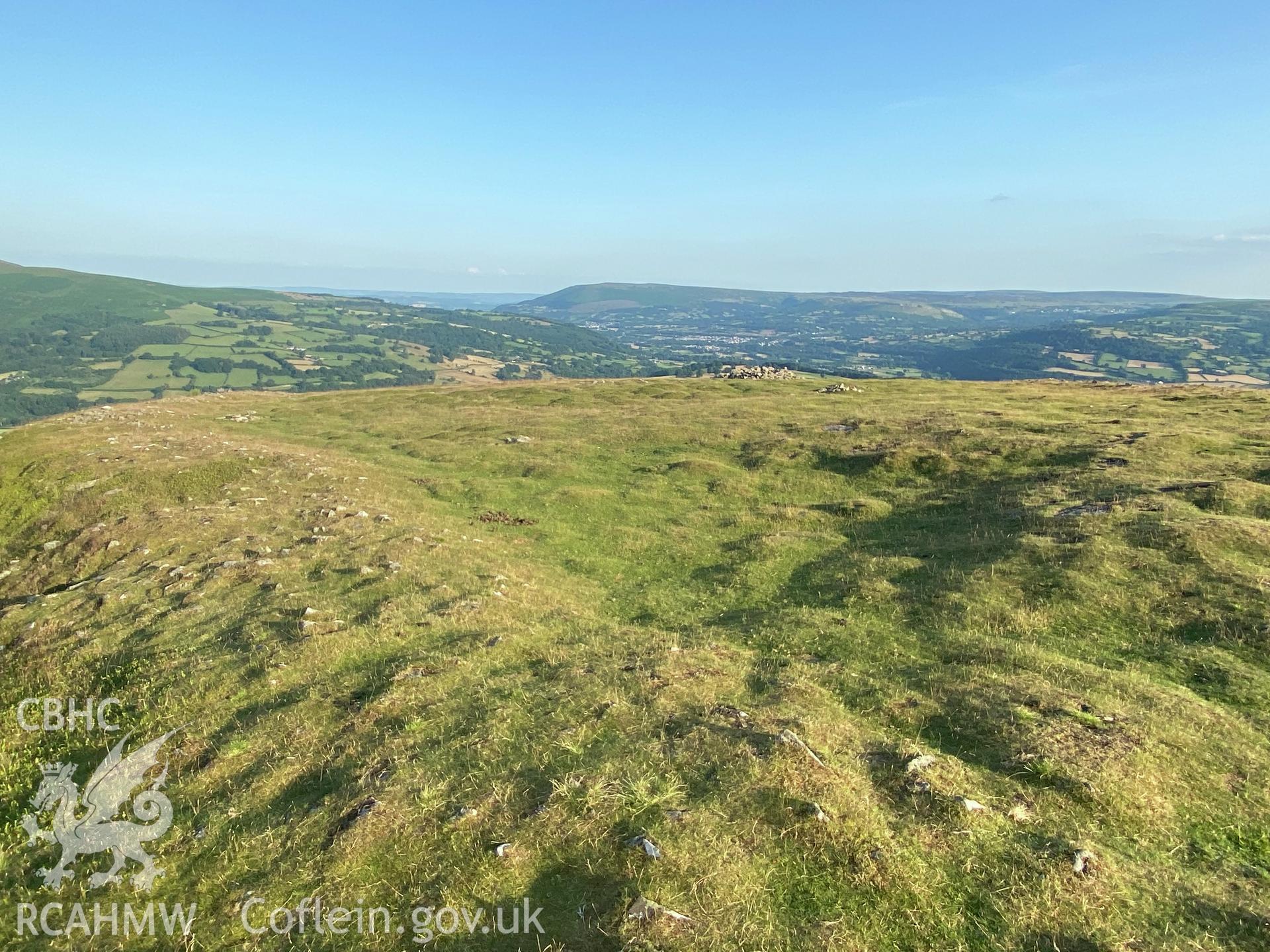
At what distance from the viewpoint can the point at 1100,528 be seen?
23766 mm

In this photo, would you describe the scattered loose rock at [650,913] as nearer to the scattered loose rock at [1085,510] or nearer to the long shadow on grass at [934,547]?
the long shadow on grass at [934,547]

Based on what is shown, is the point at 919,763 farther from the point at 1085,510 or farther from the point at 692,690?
the point at 1085,510

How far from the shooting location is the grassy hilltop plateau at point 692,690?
880cm

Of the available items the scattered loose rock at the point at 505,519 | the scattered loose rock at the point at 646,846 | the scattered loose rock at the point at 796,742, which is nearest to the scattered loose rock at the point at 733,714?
the scattered loose rock at the point at 796,742

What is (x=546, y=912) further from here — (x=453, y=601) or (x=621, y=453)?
(x=621, y=453)

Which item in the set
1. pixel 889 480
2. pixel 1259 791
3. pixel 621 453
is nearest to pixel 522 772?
pixel 1259 791

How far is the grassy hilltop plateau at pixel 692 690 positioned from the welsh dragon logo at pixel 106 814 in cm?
28

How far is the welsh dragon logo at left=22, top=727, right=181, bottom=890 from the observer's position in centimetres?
1033

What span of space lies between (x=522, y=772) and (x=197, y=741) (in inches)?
308

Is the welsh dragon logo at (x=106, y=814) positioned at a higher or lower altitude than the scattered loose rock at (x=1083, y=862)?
lower

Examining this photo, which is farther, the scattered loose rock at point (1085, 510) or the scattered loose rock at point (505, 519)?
the scattered loose rock at point (505, 519)

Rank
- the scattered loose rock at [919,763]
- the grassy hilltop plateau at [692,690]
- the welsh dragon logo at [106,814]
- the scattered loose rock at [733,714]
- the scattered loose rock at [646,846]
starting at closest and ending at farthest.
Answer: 1. the grassy hilltop plateau at [692,690]
2. the scattered loose rock at [646,846]
3. the welsh dragon logo at [106,814]
4. the scattered loose rock at [919,763]
5. the scattered loose rock at [733,714]

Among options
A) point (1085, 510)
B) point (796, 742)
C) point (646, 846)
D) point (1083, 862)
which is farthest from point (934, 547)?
point (646, 846)

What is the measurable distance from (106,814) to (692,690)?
11709 millimetres
